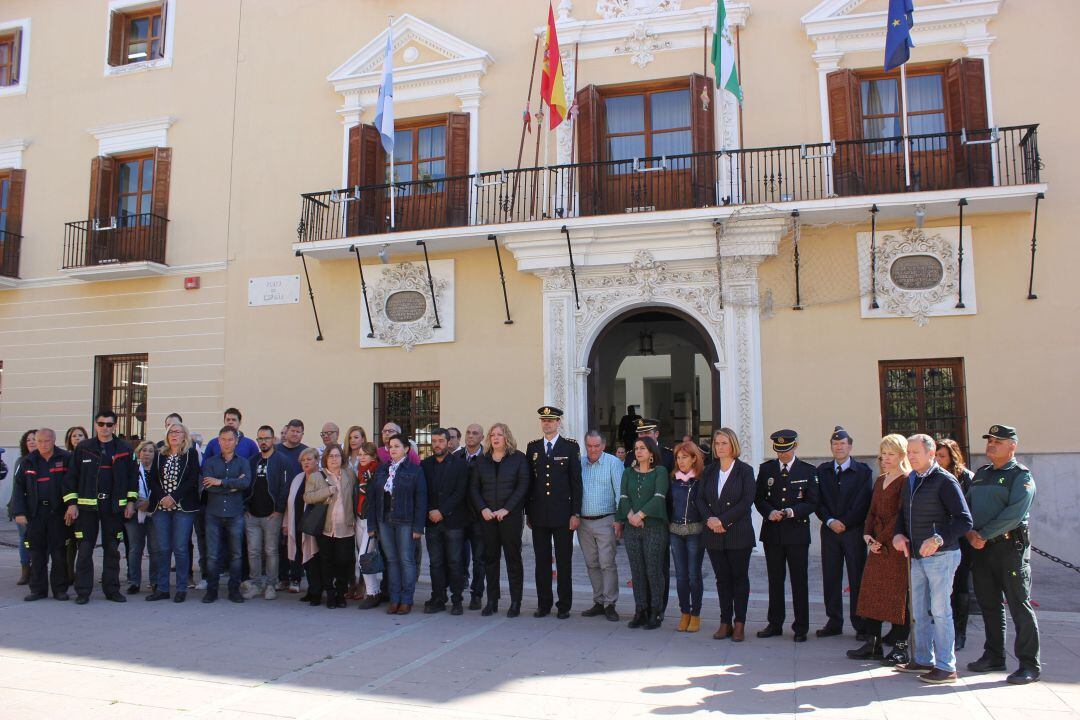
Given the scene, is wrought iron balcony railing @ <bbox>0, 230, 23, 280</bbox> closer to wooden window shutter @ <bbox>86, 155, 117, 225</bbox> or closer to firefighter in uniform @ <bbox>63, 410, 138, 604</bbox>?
wooden window shutter @ <bbox>86, 155, 117, 225</bbox>

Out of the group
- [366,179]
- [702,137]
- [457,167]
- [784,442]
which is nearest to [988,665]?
[784,442]

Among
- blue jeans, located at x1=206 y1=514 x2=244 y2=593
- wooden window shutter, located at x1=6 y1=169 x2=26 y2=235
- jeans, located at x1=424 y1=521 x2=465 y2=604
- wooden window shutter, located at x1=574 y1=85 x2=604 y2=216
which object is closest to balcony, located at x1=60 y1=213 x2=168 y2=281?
wooden window shutter, located at x1=6 y1=169 x2=26 y2=235

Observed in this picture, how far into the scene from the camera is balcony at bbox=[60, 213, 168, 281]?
586 inches

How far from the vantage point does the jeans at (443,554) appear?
8109 millimetres

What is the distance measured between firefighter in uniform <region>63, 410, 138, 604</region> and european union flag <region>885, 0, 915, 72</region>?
10.1m

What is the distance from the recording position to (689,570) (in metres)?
7.29

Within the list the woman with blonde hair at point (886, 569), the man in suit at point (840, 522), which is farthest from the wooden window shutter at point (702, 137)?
the woman with blonde hair at point (886, 569)

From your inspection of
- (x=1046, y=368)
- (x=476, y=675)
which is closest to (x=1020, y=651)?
(x=476, y=675)

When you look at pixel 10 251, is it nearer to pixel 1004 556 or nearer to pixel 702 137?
pixel 702 137

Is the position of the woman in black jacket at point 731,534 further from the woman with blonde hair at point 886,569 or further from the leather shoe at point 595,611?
the leather shoe at point 595,611

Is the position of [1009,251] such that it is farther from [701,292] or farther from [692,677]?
[692,677]

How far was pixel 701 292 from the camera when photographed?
12.6m

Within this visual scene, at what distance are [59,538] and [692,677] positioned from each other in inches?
247

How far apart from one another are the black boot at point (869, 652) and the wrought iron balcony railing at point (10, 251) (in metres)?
15.7
